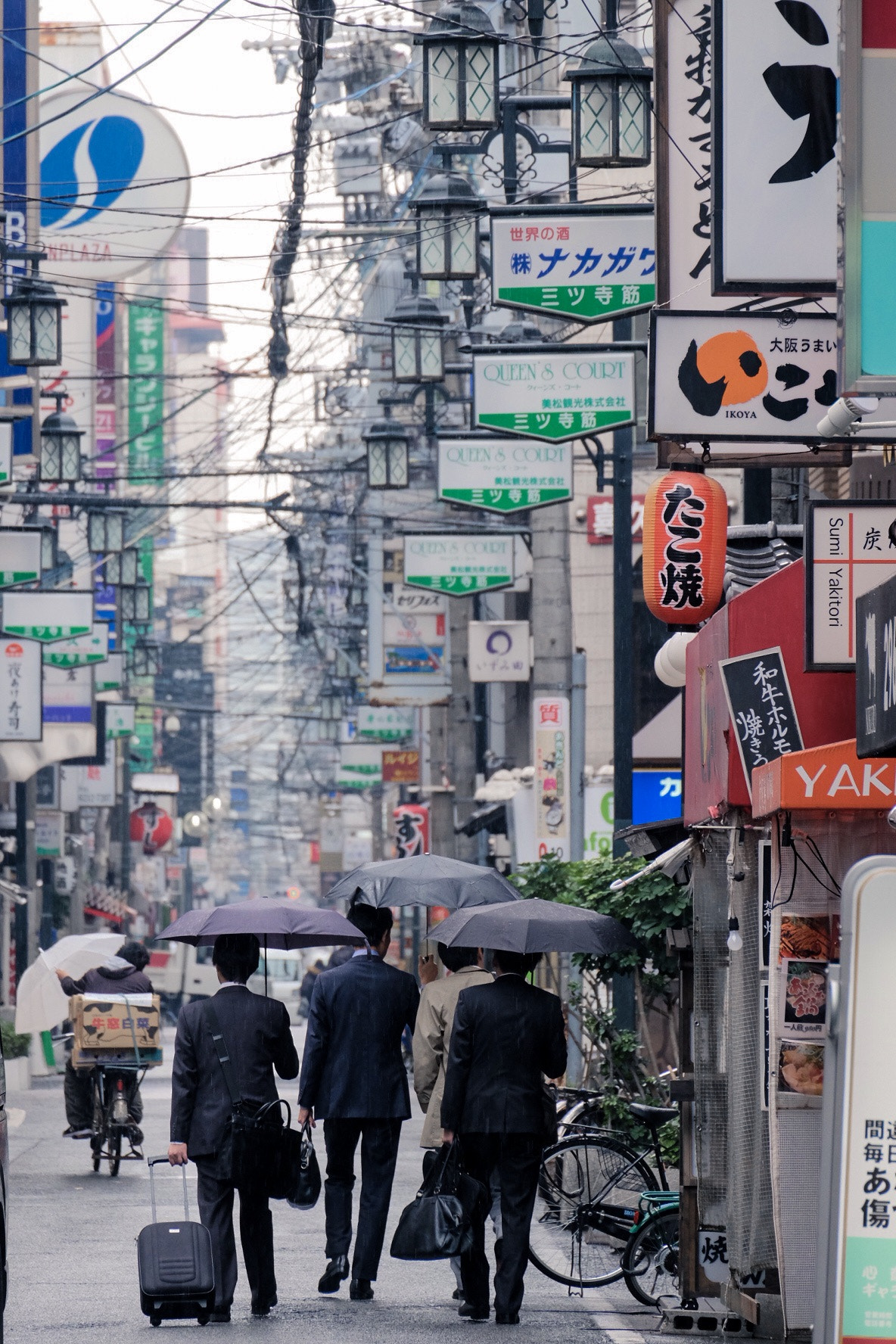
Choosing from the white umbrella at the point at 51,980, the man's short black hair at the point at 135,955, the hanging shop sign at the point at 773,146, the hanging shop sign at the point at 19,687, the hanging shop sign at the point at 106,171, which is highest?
the hanging shop sign at the point at 106,171

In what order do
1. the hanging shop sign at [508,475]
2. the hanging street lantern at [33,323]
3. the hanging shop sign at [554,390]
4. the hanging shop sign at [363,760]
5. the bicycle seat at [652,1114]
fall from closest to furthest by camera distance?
the bicycle seat at [652,1114] → the hanging shop sign at [554,390] → the hanging street lantern at [33,323] → the hanging shop sign at [508,475] → the hanging shop sign at [363,760]

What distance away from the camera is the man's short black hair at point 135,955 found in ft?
62.6

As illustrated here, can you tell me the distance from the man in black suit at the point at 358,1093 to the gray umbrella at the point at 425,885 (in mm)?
819

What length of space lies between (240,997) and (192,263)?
588 feet

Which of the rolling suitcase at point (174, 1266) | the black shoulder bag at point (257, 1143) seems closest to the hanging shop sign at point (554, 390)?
the black shoulder bag at point (257, 1143)

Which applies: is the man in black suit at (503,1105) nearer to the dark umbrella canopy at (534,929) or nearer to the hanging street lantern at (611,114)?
the dark umbrella canopy at (534,929)

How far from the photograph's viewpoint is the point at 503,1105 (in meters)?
10.4

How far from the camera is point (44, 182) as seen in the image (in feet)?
70.3

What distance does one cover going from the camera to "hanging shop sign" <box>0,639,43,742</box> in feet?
90.9

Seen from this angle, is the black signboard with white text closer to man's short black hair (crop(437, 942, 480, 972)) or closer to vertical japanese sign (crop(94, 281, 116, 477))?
man's short black hair (crop(437, 942, 480, 972))

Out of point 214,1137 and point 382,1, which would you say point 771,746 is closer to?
point 214,1137

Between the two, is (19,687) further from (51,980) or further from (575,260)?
(575,260)

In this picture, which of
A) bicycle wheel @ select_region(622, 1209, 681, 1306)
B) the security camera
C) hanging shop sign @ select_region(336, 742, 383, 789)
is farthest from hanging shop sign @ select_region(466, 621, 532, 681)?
the security camera

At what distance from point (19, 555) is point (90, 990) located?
21.6ft
